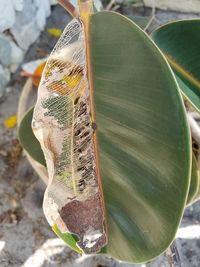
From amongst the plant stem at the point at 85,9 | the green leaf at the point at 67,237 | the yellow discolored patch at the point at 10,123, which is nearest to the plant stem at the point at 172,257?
the green leaf at the point at 67,237

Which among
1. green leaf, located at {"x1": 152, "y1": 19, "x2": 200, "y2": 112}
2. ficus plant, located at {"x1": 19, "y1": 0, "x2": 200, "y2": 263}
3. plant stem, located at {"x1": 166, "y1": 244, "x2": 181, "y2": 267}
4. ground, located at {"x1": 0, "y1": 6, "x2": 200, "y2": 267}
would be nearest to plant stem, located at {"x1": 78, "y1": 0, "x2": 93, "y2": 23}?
ficus plant, located at {"x1": 19, "y1": 0, "x2": 200, "y2": 263}

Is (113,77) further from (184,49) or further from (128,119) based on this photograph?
(184,49)

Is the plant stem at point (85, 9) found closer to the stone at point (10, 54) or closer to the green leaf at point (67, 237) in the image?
the green leaf at point (67, 237)

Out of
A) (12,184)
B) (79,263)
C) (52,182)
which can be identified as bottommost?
(79,263)

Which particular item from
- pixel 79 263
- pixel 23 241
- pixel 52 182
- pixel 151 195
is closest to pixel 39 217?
pixel 23 241

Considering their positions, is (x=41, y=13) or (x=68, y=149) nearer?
(x=68, y=149)

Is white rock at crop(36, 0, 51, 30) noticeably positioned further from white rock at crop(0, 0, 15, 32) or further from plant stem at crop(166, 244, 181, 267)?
plant stem at crop(166, 244, 181, 267)

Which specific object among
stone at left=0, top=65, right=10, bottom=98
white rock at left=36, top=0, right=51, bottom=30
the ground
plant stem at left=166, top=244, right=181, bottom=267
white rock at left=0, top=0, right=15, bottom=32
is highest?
white rock at left=0, top=0, right=15, bottom=32
